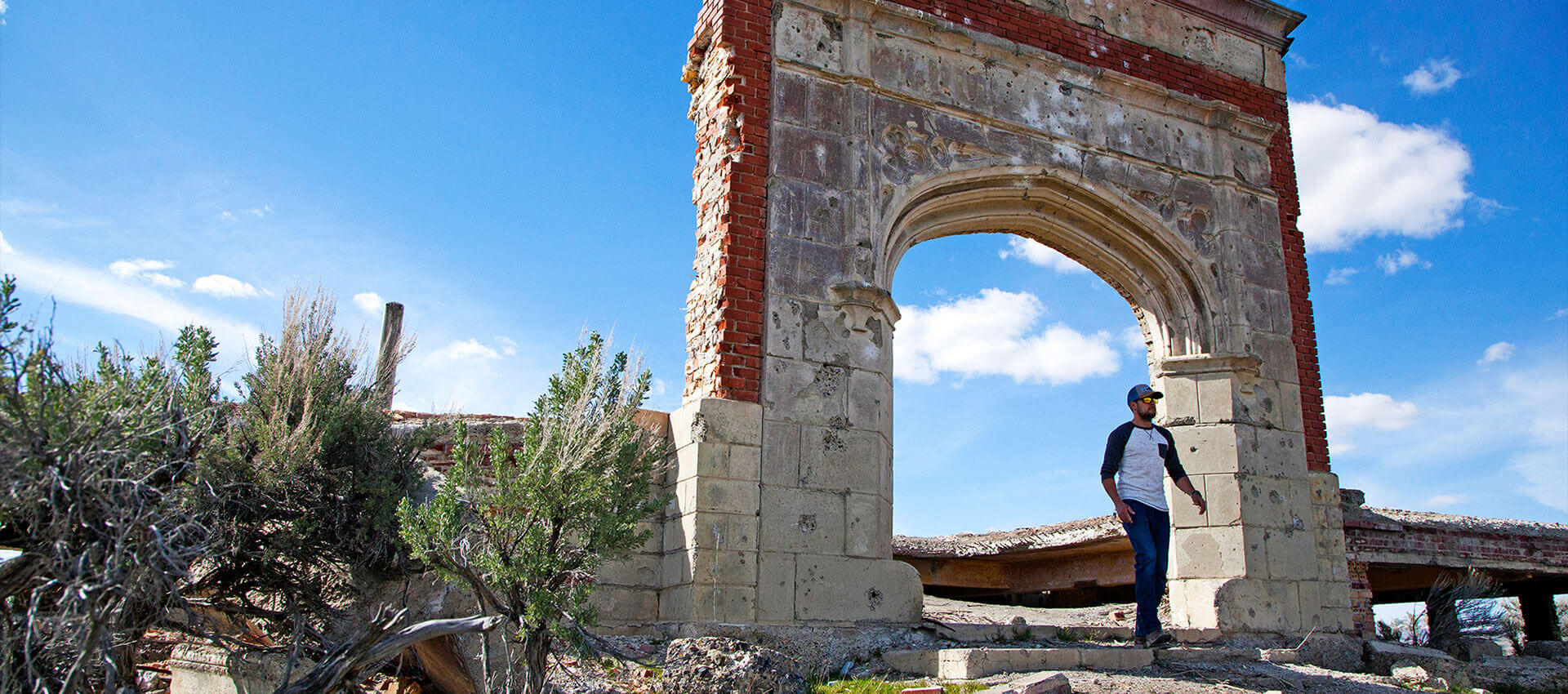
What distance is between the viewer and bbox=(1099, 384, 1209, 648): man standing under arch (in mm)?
6973

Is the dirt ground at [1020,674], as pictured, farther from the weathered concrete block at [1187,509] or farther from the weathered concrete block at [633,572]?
the weathered concrete block at [1187,509]

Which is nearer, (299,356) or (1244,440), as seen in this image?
(299,356)

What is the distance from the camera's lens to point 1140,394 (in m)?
7.34

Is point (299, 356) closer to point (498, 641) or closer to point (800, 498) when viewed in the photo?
point (498, 641)

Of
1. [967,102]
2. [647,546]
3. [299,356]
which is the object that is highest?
[967,102]

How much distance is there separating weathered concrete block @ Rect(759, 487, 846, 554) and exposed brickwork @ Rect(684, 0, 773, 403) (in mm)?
694

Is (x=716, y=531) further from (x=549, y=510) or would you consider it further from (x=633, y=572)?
(x=549, y=510)

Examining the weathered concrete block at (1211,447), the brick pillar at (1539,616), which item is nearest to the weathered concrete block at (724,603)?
the weathered concrete block at (1211,447)

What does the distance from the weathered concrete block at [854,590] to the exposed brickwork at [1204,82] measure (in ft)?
13.6

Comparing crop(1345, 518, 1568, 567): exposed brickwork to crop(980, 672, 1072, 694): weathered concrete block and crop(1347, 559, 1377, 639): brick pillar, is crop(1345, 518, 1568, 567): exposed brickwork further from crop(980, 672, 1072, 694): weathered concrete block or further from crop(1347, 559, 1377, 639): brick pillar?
crop(980, 672, 1072, 694): weathered concrete block

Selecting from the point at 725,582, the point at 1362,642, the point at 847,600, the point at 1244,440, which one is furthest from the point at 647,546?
the point at 1362,642

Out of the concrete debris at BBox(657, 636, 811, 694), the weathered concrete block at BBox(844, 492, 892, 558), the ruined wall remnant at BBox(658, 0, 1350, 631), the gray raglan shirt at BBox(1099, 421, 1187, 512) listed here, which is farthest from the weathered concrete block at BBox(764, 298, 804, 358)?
the concrete debris at BBox(657, 636, 811, 694)

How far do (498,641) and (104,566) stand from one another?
5.99 feet

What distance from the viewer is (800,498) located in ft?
22.6
